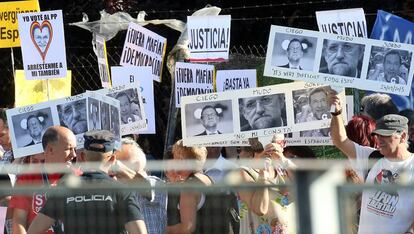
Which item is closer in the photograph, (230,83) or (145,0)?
(230,83)

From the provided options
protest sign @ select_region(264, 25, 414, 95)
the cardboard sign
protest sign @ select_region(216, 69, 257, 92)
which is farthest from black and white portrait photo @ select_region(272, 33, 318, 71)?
the cardboard sign

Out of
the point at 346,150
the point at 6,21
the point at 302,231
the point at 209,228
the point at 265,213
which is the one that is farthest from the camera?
the point at 6,21

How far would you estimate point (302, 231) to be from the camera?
306cm

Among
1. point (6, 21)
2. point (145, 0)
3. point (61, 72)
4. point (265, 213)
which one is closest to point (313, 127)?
point (265, 213)

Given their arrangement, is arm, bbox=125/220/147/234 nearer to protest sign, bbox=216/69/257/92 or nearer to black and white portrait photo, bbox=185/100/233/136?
black and white portrait photo, bbox=185/100/233/136

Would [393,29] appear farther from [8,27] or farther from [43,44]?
[8,27]

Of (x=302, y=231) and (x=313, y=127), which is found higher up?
(x=302, y=231)

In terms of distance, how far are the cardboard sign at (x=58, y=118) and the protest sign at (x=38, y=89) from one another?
937 millimetres

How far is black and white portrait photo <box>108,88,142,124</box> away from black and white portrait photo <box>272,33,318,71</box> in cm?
95

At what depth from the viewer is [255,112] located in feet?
22.3

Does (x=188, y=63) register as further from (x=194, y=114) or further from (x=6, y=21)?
(x=6, y=21)

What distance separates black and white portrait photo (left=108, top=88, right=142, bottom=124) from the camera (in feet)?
Answer: 23.4

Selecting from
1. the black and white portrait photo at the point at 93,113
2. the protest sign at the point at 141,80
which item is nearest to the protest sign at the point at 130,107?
the black and white portrait photo at the point at 93,113

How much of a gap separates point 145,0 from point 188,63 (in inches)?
177
